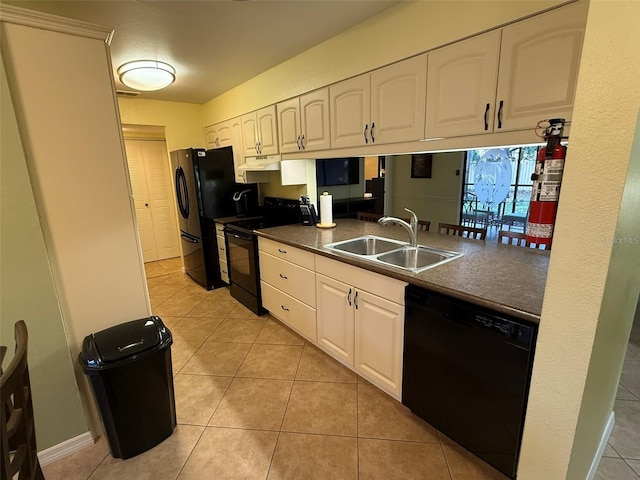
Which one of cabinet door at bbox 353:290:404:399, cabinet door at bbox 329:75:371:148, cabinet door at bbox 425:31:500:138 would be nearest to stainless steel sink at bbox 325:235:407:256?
cabinet door at bbox 353:290:404:399

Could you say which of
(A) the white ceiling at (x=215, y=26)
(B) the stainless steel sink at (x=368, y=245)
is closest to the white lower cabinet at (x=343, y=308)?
(B) the stainless steel sink at (x=368, y=245)

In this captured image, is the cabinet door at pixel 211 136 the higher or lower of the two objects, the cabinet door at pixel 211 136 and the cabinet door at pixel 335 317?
the higher

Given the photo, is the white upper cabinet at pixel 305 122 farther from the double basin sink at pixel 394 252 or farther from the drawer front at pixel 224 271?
the drawer front at pixel 224 271

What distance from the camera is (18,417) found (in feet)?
2.83

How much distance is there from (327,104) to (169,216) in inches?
154

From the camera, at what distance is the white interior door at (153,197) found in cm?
480

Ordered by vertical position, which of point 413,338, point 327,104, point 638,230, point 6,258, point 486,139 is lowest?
point 413,338

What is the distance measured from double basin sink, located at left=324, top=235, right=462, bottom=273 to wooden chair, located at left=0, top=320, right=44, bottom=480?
5.03 feet

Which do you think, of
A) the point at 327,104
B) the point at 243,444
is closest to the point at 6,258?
the point at 243,444

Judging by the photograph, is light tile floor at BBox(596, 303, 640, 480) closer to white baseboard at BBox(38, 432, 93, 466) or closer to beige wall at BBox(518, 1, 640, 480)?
beige wall at BBox(518, 1, 640, 480)

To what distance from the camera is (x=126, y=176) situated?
5.47 ft

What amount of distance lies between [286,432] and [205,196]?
2.77 metres

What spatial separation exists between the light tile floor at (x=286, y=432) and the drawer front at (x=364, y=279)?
2.42 ft

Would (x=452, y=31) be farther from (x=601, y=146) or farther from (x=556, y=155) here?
(x=601, y=146)
